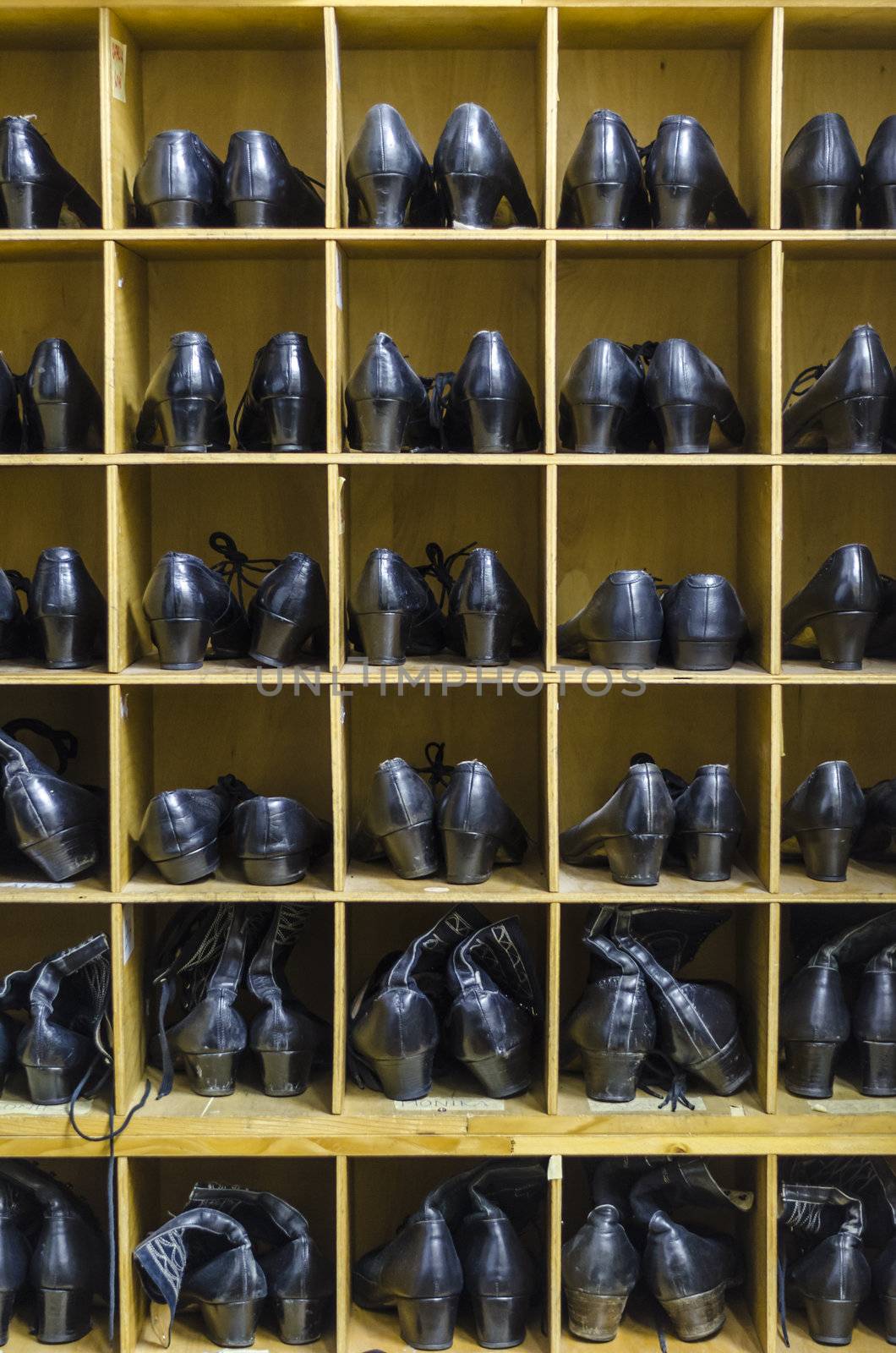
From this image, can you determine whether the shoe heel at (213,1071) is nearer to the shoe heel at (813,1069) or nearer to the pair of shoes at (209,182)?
the shoe heel at (813,1069)

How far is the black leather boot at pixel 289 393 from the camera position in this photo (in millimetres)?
2229

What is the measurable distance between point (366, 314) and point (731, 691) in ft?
3.47

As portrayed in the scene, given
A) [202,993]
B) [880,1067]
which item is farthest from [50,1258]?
[880,1067]

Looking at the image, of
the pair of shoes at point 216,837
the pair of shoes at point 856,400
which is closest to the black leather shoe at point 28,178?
the pair of shoes at point 216,837

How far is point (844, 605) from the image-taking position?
221cm

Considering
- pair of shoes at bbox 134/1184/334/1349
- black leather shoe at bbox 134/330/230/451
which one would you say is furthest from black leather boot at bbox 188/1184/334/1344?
black leather shoe at bbox 134/330/230/451

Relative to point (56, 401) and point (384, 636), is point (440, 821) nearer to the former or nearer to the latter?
point (384, 636)

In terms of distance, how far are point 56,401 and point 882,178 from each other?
1.52 m

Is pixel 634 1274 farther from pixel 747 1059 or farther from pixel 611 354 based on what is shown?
pixel 611 354

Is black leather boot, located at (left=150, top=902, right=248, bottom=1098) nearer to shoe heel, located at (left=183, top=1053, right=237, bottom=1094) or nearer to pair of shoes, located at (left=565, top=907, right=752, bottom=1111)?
shoe heel, located at (left=183, top=1053, right=237, bottom=1094)

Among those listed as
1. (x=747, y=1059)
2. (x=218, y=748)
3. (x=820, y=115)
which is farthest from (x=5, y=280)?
(x=747, y=1059)

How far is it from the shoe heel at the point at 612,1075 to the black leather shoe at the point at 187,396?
1309 millimetres

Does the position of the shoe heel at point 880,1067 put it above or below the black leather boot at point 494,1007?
below

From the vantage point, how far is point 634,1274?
2201 millimetres
